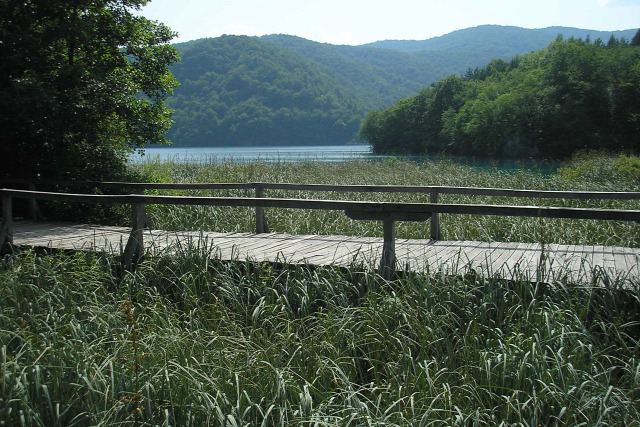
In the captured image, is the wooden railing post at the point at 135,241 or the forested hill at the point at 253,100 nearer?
the wooden railing post at the point at 135,241

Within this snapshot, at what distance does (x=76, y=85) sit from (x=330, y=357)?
318 inches

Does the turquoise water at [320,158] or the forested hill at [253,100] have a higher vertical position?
the forested hill at [253,100]

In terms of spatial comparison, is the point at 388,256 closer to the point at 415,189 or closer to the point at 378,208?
the point at 378,208

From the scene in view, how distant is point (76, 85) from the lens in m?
9.95

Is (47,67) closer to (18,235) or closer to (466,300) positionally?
(18,235)

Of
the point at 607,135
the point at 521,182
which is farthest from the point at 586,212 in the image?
the point at 607,135

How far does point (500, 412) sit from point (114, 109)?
9.36 metres

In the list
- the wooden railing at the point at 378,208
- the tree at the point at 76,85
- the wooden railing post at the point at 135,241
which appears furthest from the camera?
the tree at the point at 76,85

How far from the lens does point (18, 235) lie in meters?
7.99

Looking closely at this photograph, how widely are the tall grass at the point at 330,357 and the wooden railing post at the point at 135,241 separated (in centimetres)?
58

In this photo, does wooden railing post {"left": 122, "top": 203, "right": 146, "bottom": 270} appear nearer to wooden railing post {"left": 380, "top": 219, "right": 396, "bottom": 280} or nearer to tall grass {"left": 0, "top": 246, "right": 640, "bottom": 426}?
tall grass {"left": 0, "top": 246, "right": 640, "bottom": 426}

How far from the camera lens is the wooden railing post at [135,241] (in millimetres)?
6086

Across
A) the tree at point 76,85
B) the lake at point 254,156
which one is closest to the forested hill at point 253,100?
the lake at point 254,156

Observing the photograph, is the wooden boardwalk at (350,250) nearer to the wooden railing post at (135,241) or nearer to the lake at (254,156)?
the wooden railing post at (135,241)
